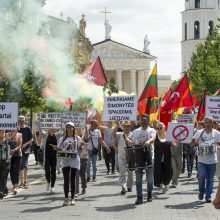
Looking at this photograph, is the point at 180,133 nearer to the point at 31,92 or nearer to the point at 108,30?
the point at 31,92

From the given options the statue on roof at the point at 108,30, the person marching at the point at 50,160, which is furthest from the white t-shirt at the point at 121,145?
the statue on roof at the point at 108,30

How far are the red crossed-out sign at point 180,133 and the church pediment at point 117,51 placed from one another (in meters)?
124

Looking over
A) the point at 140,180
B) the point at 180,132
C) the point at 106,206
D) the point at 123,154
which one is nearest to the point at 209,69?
the point at 180,132

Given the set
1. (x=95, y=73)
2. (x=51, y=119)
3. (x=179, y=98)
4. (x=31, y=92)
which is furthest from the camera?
(x=31, y=92)

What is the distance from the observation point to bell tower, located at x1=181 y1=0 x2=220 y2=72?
4941 inches

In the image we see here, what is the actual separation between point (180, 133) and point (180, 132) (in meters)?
0.03

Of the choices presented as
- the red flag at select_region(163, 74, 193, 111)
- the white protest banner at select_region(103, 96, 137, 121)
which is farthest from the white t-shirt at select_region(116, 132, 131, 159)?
the red flag at select_region(163, 74, 193, 111)

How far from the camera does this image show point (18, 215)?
1311 cm

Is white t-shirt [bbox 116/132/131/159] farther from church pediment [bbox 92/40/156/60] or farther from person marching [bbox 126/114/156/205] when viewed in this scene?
church pediment [bbox 92/40/156/60]

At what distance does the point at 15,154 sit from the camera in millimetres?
16453

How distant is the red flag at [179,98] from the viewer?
2439cm

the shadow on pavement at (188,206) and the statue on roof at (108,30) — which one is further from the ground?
the statue on roof at (108,30)

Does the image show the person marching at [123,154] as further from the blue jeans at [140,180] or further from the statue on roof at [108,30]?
the statue on roof at [108,30]

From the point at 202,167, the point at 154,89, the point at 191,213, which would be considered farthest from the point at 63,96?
the point at 191,213
